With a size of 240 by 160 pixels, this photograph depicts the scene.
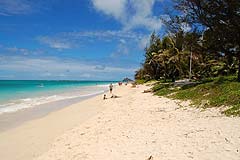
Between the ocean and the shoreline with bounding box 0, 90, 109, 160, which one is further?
the ocean

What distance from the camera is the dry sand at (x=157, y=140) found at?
7879 millimetres

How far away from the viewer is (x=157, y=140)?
9.19m

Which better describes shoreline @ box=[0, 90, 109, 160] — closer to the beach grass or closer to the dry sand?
the dry sand

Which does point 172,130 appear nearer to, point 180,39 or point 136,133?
point 136,133

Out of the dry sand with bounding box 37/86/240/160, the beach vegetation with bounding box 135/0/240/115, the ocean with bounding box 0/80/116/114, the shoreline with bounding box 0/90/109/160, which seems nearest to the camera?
the dry sand with bounding box 37/86/240/160

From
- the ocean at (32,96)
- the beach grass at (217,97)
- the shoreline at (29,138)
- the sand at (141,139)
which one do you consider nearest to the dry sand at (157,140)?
the sand at (141,139)

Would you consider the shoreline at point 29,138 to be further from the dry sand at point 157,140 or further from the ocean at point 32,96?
the ocean at point 32,96

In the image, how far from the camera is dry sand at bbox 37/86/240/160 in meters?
7.88

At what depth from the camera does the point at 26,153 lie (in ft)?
31.8

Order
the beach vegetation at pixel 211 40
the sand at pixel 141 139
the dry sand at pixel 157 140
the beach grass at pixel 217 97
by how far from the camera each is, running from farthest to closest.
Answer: the beach vegetation at pixel 211 40 < the beach grass at pixel 217 97 < the sand at pixel 141 139 < the dry sand at pixel 157 140

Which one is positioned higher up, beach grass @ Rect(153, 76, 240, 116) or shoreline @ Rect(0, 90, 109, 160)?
beach grass @ Rect(153, 76, 240, 116)

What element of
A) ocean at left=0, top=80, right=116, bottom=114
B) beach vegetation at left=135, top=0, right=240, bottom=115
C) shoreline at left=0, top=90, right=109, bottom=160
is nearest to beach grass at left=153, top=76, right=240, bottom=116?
beach vegetation at left=135, top=0, right=240, bottom=115

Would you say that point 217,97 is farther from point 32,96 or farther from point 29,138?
point 32,96

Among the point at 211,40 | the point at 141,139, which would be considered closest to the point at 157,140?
the point at 141,139
